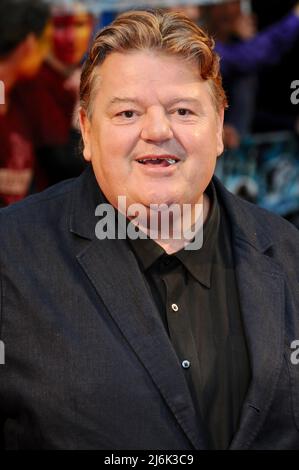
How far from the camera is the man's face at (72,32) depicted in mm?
4176

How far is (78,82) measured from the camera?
13.6 ft

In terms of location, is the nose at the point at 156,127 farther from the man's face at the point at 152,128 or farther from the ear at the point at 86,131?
the ear at the point at 86,131

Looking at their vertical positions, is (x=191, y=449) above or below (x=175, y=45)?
below

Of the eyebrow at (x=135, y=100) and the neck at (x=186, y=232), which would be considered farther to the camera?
the neck at (x=186, y=232)

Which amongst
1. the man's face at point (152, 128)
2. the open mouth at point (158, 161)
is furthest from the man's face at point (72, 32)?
the open mouth at point (158, 161)

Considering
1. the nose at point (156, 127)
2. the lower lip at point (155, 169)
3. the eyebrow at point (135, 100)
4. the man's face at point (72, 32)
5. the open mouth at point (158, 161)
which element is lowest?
the lower lip at point (155, 169)

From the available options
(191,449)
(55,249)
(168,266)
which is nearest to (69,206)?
(55,249)

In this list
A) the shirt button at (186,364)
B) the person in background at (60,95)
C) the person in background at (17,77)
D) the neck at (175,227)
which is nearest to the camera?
the shirt button at (186,364)

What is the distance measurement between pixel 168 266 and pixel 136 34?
0.55 meters

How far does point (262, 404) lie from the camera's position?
1.98 metres

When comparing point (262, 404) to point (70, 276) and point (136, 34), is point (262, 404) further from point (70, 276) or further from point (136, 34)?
point (136, 34)

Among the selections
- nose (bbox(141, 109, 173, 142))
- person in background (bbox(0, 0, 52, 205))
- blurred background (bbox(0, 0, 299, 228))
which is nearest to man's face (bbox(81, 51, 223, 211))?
nose (bbox(141, 109, 173, 142))

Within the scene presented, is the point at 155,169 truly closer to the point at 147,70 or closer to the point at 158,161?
the point at 158,161

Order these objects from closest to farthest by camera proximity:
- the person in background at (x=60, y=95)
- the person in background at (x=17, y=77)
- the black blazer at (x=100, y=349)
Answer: the black blazer at (x=100, y=349), the person in background at (x=17, y=77), the person in background at (x=60, y=95)
